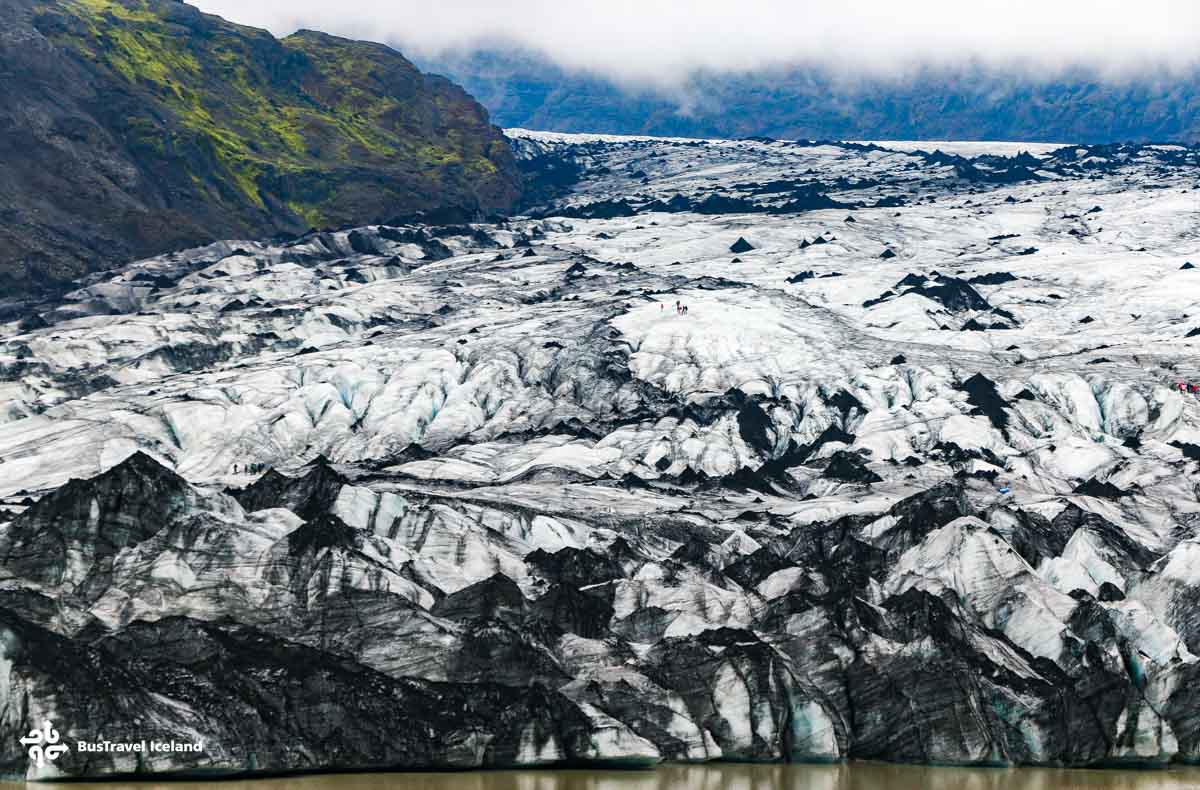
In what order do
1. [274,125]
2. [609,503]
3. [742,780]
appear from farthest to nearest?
[274,125], [609,503], [742,780]

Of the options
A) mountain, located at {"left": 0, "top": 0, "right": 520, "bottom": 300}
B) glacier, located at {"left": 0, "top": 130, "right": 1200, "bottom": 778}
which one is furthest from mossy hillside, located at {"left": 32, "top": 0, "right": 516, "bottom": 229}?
glacier, located at {"left": 0, "top": 130, "right": 1200, "bottom": 778}

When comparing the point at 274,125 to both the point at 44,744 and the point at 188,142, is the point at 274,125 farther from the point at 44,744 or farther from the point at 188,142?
the point at 44,744

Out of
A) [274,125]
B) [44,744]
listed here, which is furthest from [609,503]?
[274,125]

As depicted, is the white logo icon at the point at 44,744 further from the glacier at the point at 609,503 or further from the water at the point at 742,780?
the water at the point at 742,780

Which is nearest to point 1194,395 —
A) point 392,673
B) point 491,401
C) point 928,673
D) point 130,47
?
point 491,401

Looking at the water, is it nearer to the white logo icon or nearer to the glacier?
the glacier

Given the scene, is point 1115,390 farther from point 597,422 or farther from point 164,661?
point 164,661

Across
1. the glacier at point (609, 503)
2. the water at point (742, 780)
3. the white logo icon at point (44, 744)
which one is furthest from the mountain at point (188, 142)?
the water at point (742, 780)
